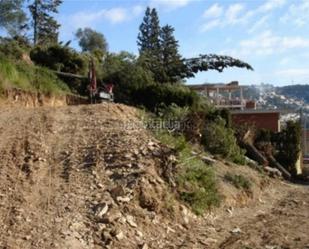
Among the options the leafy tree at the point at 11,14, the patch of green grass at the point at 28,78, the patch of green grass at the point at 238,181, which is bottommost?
the patch of green grass at the point at 238,181

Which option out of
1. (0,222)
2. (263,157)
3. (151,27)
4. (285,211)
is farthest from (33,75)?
(151,27)

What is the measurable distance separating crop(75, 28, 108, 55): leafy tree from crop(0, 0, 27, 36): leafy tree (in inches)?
834

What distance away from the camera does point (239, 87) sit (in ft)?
154

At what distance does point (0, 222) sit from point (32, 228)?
0.44 meters

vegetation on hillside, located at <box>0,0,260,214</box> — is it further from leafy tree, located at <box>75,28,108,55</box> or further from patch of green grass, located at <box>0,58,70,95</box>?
leafy tree, located at <box>75,28,108,55</box>

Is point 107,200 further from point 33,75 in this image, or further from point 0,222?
point 33,75

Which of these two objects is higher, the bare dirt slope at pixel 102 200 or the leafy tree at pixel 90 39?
the leafy tree at pixel 90 39

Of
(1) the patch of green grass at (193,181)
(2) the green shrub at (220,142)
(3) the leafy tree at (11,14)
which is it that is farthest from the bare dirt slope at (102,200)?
(3) the leafy tree at (11,14)

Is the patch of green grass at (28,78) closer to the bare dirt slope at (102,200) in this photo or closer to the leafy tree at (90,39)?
the bare dirt slope at (102,200)

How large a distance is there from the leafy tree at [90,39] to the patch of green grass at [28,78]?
2607 cm

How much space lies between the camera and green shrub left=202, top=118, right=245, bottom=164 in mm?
16484

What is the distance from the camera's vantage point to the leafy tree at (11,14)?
23.9 metres

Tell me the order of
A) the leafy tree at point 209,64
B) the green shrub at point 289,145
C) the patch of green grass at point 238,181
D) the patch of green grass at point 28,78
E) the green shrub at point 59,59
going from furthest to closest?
the leafy tree at point 209,64
the green shrub at point 59,59
the green shrub at point 289,145
the patch of green grass at point 28,78
the patch of green grass at point 238,181

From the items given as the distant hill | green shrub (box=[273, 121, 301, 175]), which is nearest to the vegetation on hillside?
green shrub (box=[273, 121, 301, 175])
